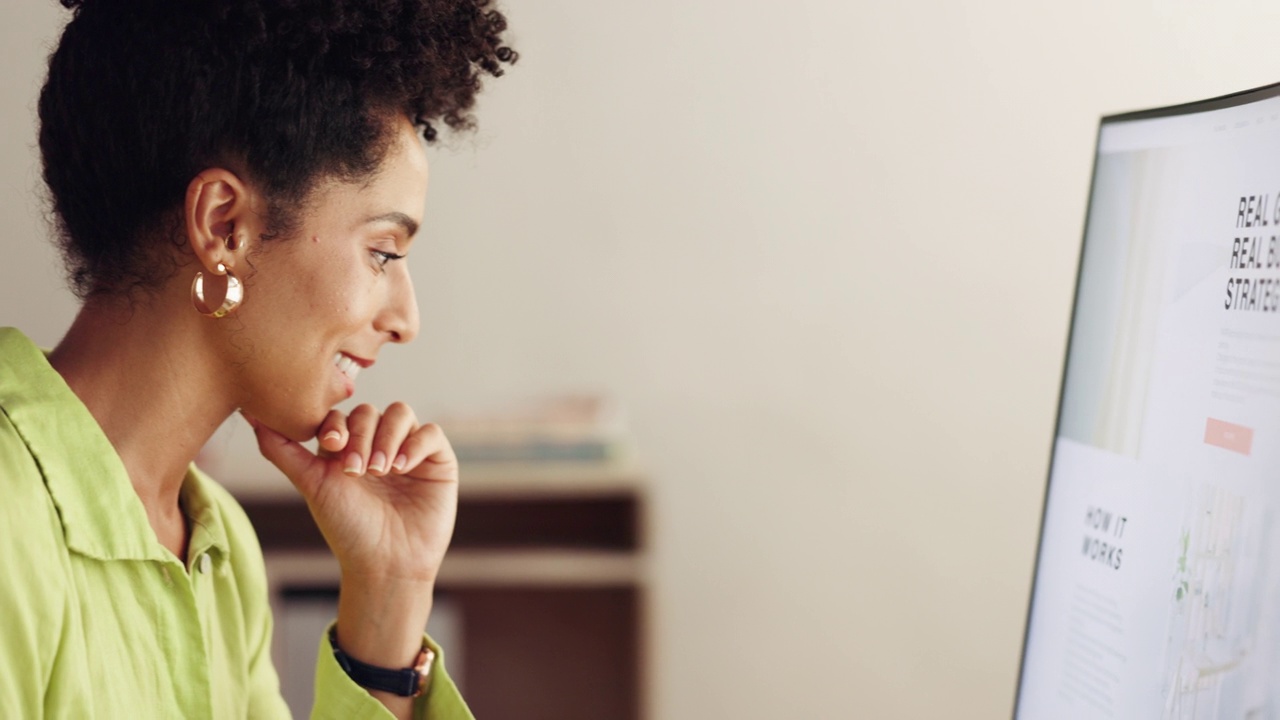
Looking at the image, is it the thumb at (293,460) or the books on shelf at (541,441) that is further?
the books on shelf at (541,441)

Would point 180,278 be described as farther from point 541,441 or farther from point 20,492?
point 541,441

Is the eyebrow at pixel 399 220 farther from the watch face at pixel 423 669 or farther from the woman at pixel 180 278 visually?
the watch face at pixel 423 669

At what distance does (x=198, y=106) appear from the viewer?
0.95 m

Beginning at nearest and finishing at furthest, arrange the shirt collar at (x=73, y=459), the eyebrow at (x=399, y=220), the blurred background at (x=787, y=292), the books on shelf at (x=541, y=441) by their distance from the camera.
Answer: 1. the shirt collar at (x=73, y=459)
2. the eyebrow at (x=399, y=220)
3. the books on shelf at (x=541, y=441)
4. the blurred background at (x=787, y=292)

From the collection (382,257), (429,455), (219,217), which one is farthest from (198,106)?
(429,455)

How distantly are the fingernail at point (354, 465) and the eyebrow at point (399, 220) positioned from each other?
25cm

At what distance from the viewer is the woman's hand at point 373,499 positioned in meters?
1.21

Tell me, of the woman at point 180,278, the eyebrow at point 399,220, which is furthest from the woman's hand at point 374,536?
the eyebrow at point 399,220

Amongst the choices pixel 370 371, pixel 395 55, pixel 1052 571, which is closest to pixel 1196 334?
pixel 1052 571

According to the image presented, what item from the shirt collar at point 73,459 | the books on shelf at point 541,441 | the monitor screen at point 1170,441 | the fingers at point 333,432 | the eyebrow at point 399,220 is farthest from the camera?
the books on shelf at point 541,441

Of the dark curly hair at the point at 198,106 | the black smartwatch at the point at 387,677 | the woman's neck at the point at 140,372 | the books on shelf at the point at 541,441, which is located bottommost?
the black smartwatch at the point at 387,677

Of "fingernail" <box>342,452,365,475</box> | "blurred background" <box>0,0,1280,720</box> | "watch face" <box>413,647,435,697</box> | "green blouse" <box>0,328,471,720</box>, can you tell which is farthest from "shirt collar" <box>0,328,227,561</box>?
"blurred background" <box>0,0,1280,720</box>

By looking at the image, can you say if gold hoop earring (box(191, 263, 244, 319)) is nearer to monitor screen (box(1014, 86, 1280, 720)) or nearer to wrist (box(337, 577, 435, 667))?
wrist (box(337, 577, 435, 667))

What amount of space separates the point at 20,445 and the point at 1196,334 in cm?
90
